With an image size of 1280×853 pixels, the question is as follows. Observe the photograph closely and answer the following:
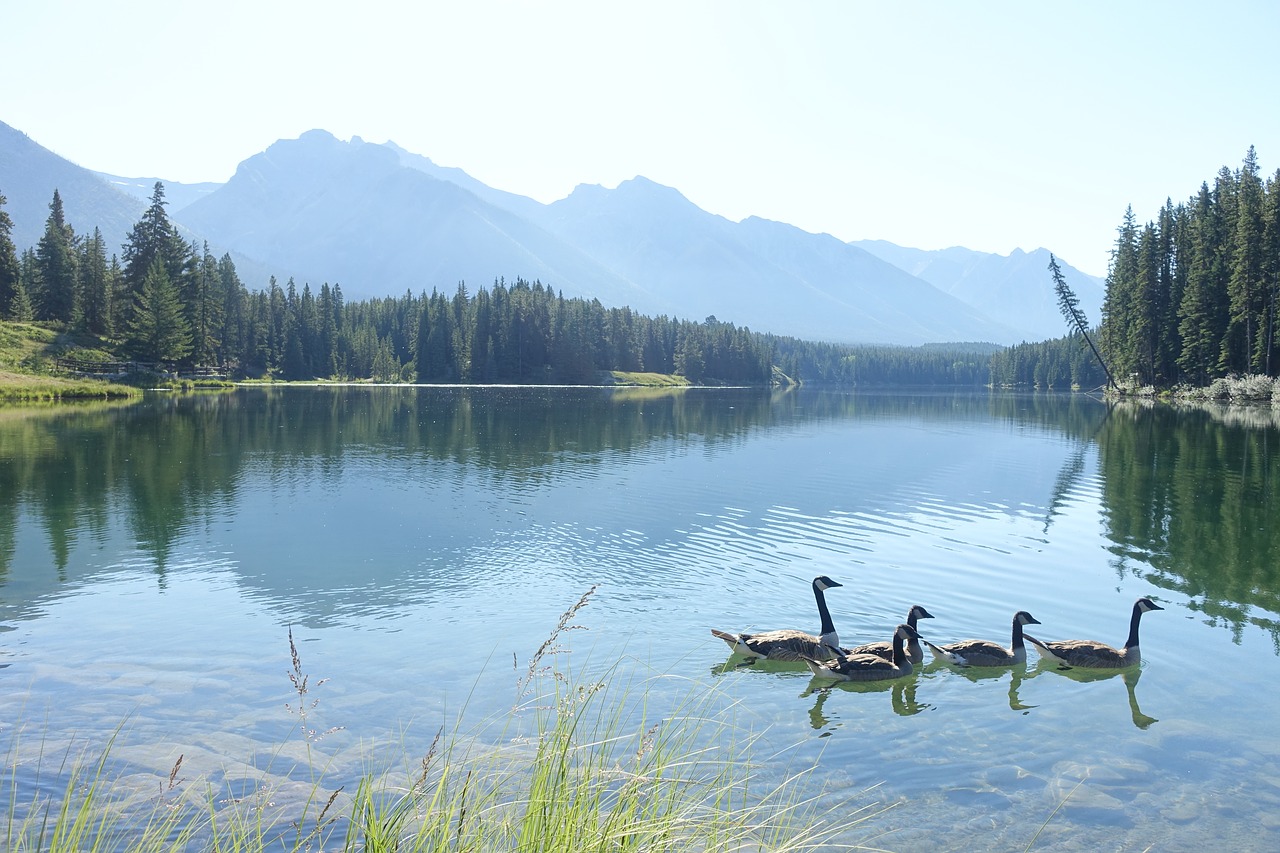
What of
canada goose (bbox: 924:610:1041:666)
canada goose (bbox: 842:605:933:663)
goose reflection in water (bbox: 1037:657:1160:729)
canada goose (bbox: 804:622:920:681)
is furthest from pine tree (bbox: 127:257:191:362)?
goose reflection in water (bbox: 1037:657:1160:729)

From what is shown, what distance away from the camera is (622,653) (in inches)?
618

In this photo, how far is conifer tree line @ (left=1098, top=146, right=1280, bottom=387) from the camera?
284 feet

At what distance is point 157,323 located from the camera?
108938 millimetres

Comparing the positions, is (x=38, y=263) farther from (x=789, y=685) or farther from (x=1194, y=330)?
(x=1194, y=330)

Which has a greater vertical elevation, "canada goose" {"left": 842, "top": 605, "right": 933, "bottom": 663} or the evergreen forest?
the evergreen forest

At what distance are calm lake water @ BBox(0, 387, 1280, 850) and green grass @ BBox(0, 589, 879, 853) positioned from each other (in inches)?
22.4

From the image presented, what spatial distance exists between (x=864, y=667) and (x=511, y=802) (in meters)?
9.41

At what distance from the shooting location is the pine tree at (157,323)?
109m

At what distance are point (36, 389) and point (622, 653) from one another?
288 ft

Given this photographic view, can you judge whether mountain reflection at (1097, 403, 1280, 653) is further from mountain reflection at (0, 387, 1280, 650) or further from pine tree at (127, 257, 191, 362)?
pine tree at (127, 257, 191, 362)

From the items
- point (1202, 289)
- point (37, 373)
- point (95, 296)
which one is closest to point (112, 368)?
point (37, 373)

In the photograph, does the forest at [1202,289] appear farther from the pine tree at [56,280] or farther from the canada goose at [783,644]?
the pine tree at [56,280]

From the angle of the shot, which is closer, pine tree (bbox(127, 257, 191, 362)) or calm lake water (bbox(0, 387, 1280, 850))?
calm lake water (bbox(0, 387, 1280, 850))

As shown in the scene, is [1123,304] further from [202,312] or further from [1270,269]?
[202,312]
